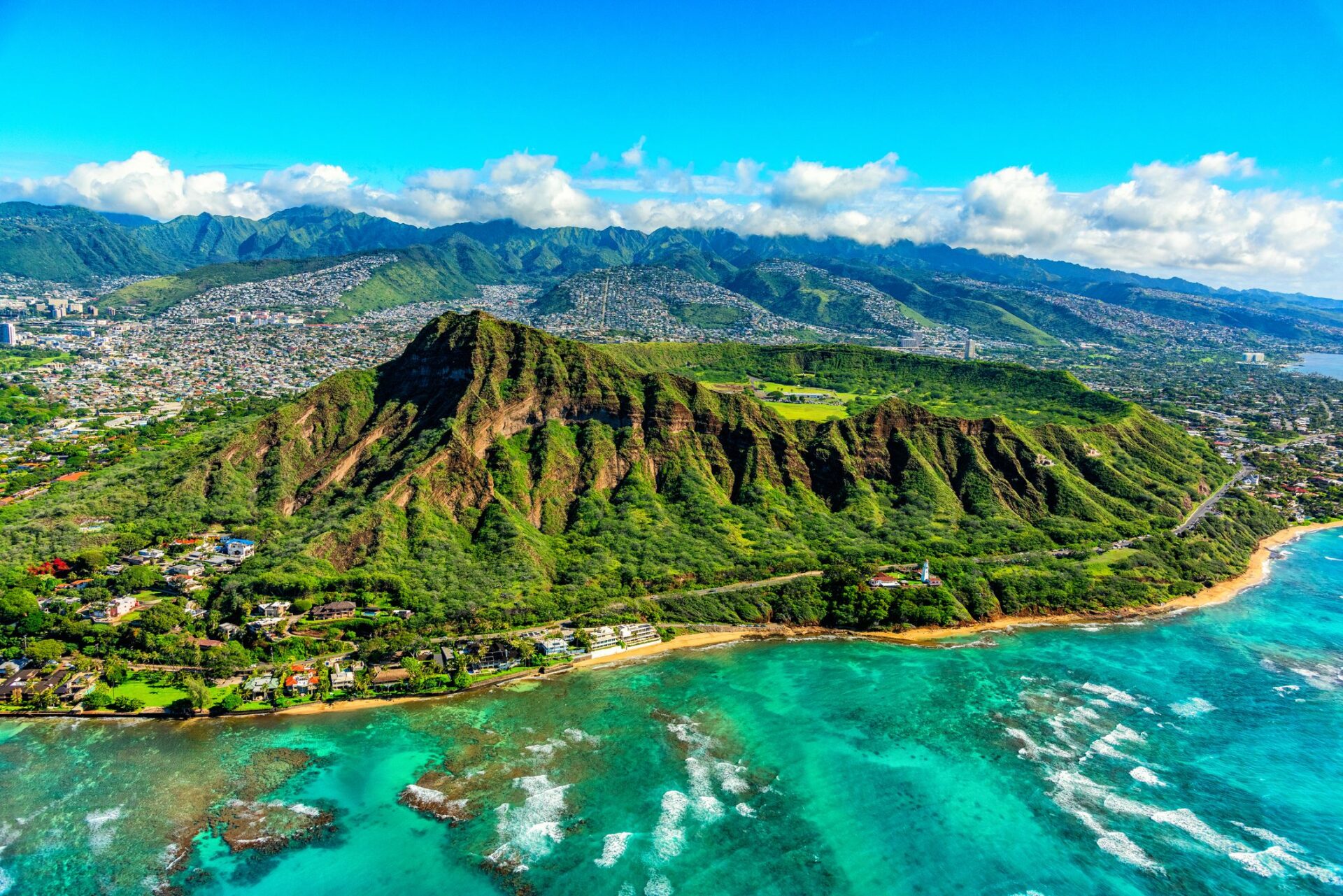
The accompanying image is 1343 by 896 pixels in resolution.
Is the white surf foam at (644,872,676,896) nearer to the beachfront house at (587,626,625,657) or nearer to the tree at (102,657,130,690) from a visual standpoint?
the beachfront house at (587,626,625,657)

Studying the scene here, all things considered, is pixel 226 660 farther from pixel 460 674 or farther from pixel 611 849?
pixel 611 849

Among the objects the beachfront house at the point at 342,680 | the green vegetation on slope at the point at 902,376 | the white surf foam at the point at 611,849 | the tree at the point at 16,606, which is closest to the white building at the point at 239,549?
the tree at the point at 16,606

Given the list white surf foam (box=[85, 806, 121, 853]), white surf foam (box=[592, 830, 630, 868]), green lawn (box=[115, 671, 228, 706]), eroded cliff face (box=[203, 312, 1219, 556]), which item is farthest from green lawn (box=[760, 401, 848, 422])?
white surf foam (box=[85, 806, 121, 853])

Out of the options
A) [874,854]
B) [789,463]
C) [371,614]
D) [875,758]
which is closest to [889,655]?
[875,758]

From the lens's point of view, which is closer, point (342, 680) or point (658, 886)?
point (658, 886)

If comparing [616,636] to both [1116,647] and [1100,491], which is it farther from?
[1100,491]

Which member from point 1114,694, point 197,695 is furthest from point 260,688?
point 1114,694
